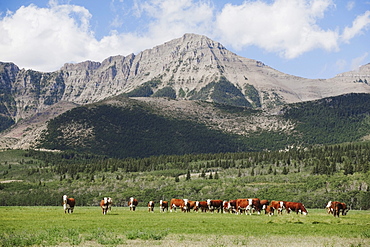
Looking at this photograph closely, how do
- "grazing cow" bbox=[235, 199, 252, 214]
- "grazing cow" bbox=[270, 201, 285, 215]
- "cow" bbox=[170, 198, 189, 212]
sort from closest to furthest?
"grazing cow" bbox=[270, 201, 285, 215], "grazing cow" bbox=[235, 199, 252, 214], "cow" bbox=[170, 198, 189, 212]

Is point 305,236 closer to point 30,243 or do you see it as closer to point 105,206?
point 30,243

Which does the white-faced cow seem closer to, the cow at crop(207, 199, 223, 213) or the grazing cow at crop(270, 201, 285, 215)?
the grazing cow at crop(270, 201, 285, 215)

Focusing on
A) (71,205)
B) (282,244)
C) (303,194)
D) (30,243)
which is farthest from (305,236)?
(303,194)

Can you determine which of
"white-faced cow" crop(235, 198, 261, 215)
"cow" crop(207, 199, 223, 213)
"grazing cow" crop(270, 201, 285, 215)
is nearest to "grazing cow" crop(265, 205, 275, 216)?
"grazing cow" crop(270, 201, 285, 215)

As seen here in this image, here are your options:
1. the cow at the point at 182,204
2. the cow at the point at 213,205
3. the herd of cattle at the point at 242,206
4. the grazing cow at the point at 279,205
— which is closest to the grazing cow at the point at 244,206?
the herd of cattle at the point at 242,206

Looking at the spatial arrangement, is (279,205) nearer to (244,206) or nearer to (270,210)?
(270,210)

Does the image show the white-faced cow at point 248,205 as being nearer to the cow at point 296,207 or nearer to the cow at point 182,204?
the cow at point 296,207

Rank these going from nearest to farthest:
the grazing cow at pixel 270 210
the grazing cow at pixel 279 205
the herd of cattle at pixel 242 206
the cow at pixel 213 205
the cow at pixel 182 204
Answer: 1. the herd of cattle at pixel 242 206
2. the grazing cow at pixel 270 210
3. the grazing cow at pixel 279 205
4. the cow at pixel 182 204
5. the cow at pixel 213 205

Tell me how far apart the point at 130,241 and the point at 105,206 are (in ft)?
122

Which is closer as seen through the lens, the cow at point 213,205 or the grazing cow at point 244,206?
the grazing cow at point 244,206

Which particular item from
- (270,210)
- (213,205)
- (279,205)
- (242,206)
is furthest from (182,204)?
(279,205)

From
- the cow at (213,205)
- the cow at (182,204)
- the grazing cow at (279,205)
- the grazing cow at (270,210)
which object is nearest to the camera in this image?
the grazing cow at (270,210)

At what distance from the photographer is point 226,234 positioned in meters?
44.8

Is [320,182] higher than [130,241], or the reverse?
[320,182]
